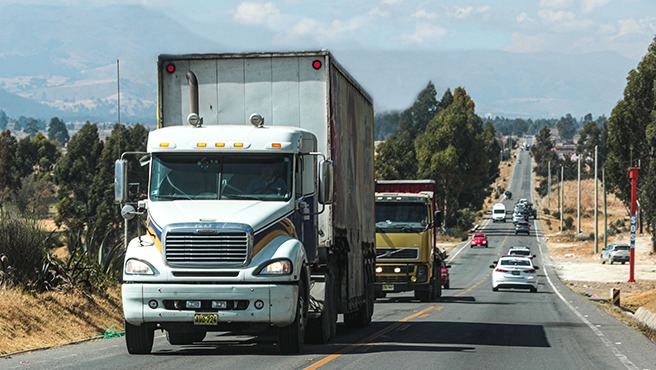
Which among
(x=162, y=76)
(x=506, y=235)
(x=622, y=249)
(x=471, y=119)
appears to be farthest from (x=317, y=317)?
(x=471, y=119)

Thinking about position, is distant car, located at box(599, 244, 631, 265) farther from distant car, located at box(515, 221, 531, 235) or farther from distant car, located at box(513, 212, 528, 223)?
distant car, located at box(513, 212, 528, 223)

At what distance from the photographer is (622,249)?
80938 mm

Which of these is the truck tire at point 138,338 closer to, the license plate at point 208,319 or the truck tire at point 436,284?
the license plate at point 208,319

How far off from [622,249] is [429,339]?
64525 millimetres

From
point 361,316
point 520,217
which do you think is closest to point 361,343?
point 361,316

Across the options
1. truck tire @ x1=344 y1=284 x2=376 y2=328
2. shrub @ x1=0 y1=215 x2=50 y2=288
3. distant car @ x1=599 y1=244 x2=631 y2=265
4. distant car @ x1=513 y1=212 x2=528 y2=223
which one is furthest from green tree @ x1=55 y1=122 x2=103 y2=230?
shrub @ x1=0 y1=215 x2=50 y2=288

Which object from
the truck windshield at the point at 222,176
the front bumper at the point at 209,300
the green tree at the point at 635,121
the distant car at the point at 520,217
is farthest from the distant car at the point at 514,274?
the distant car at the point at 520,217

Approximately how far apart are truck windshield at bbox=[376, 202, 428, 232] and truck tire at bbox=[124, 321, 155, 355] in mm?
18909

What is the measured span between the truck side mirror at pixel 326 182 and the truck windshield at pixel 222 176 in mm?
450

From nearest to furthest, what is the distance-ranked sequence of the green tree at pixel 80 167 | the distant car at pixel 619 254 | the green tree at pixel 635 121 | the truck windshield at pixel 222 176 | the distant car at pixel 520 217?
the truck windshield at pixel 222 176 → the distant car at pixel 619 254 → the green tree at pixel 635 121 → the green tree at pixel 80 167 → the distant car at pixel 520 217

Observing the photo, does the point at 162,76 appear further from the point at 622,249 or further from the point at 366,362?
the point at 622,249

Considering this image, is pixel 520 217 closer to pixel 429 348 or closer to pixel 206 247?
pixel 429 348

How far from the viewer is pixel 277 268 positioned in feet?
47.9

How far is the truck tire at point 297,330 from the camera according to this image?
15.2 meters
